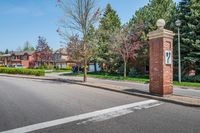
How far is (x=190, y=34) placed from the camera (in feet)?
73.6

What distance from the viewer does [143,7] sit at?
104 feet

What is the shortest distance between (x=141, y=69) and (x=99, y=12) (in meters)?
14.2

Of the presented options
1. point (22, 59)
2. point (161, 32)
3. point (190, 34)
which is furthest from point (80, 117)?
point (22, 59)

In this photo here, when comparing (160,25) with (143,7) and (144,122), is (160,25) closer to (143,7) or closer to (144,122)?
(144,122)

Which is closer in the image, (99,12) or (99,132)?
(99,132)

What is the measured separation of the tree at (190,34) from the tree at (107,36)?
1109 cm

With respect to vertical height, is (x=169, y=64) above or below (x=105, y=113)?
above

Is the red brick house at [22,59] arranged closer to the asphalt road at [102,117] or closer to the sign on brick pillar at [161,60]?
the sign on brick pillar at [161,60]

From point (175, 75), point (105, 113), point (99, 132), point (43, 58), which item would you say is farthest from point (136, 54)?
point (43, 58)

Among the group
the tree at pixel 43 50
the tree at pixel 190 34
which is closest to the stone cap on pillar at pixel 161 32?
the tree at pixel 190 34

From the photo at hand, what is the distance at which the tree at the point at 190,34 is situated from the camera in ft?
72.8

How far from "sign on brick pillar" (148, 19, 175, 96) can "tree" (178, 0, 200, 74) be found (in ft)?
42.8

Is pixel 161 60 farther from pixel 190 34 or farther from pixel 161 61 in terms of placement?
pixel 190 34

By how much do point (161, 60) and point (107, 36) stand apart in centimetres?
2515
